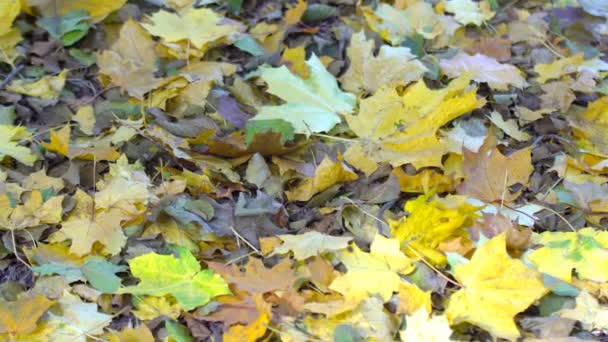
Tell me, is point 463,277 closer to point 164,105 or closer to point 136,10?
point 164,105

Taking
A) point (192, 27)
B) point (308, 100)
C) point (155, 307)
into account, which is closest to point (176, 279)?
point (155, 307)

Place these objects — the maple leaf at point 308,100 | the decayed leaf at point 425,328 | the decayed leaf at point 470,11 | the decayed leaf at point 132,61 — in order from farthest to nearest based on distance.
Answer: the decayed leaf at point 470,11
the decayed leaf at point 132,61
the maple leaf at point 308,100
the decayed leaf at point 425,328

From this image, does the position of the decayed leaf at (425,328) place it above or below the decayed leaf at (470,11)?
below

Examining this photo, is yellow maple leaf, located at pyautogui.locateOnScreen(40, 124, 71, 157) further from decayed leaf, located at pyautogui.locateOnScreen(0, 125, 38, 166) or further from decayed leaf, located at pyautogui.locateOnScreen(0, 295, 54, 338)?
decayed leaf, located at pyautogui.locateOnScreen(0, 295, 54, 338)

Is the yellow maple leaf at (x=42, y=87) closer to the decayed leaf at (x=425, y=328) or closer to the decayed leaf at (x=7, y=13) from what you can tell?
the decayed leaf at (x=7, y=13)

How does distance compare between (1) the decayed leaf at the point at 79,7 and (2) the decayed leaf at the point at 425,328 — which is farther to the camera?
(1) the decayed leaf at the point at 79,7

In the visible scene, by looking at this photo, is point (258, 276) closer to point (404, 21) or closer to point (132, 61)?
point (132, 61)

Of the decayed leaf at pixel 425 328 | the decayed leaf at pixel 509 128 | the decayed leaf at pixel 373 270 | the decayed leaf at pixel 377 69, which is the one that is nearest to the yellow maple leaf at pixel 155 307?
the decayed leaf at pixel 373 270

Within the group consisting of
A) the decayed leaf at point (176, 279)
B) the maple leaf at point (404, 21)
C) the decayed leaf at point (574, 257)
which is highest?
the maple leaf at point (404, 21)
